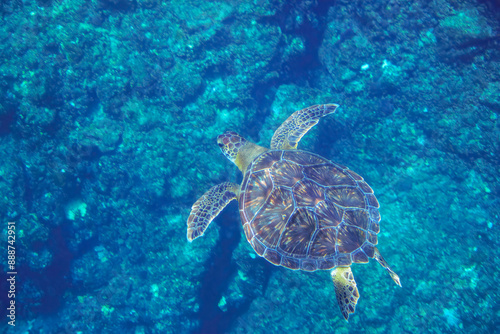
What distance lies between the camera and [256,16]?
5.50 metres

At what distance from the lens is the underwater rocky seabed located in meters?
4.91

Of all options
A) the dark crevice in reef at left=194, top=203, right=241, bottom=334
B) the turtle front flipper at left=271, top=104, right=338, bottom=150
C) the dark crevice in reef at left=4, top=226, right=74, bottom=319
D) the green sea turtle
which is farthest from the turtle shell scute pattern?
the dark crevice in reef at left=4, top=226, right=74, bottom=319

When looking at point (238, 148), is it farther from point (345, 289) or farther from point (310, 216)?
point (345, 289)

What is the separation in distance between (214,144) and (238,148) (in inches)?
36.3

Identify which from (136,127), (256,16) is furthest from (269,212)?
(256,16)

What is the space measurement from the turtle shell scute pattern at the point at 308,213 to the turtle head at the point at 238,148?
0.58m

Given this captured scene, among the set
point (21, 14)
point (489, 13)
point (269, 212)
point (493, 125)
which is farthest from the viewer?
point (21, 14)

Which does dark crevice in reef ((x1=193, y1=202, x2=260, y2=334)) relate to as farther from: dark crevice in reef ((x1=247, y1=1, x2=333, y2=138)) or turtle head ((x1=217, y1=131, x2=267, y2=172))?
dark crevice in reef ((x1=247, y1=1, x2=333, y2=138))

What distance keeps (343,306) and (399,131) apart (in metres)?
4.00

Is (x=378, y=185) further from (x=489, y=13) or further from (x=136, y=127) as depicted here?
(x=136, y=127)

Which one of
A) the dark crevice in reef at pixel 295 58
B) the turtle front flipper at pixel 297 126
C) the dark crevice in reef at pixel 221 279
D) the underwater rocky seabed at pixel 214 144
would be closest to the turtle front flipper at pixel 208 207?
the underwater rocky seabed at pixel 214 144

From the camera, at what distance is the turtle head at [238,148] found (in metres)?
4.69

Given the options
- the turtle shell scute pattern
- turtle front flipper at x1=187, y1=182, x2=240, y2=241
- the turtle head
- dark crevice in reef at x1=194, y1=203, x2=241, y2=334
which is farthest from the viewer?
dark crevice in reef at x1=194, y1=203, x2=241, y2=334

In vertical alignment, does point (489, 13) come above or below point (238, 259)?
above
